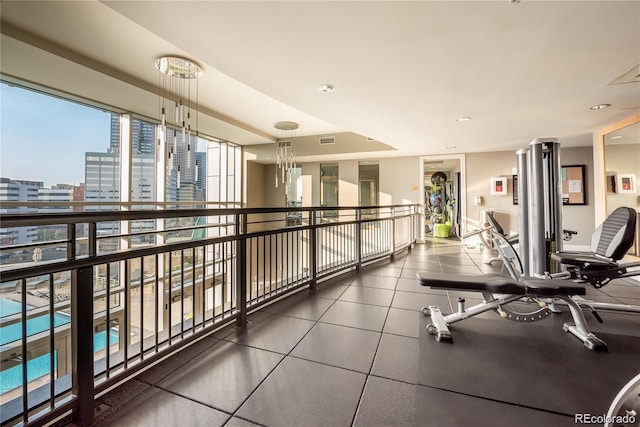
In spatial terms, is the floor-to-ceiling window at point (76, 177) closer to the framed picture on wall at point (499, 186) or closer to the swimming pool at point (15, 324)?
the swimming pool at point (15, 324)

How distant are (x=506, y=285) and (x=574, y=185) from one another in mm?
7259

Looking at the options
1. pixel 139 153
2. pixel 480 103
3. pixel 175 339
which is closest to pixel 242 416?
pixel 175 339

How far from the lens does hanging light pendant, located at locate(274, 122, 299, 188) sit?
292 inches

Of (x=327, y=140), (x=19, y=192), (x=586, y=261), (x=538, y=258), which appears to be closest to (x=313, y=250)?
(x=538, y=258)

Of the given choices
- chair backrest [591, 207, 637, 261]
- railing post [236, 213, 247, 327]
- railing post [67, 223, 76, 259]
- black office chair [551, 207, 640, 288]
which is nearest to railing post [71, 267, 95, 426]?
railing post [67, 223, 76, 259]

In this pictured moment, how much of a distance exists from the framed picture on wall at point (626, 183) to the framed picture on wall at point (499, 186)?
2.83 meters

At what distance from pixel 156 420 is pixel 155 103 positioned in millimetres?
5361

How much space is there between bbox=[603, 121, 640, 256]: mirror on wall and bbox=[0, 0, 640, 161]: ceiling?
368 mm

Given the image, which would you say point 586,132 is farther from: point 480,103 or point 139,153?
point 139,153

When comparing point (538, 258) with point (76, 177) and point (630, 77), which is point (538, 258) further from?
point (76, 177)

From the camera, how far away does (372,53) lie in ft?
8.82

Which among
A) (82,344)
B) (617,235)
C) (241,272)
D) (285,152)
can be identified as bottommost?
(82,344)

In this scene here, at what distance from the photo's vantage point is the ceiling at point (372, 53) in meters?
2.12

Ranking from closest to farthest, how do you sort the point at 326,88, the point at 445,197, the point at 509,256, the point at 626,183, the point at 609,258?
the point at 609,258 → the point at 509,256 → the point at 326,88 → the point at 626,183 → the point at 445,197
